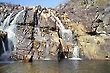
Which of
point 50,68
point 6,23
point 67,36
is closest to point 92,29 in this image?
point 67,36

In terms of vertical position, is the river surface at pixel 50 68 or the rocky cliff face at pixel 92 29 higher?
the rocky cliff face at pixel 92 29

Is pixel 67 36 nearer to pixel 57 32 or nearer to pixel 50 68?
pixel 57 32

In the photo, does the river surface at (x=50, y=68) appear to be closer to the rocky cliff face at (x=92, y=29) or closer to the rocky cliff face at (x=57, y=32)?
the rocky cliff face at (x=57, y=32)

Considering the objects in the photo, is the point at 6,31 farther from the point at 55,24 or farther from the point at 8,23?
the point at 55,24

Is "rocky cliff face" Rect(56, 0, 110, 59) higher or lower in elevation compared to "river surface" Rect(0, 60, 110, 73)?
higher

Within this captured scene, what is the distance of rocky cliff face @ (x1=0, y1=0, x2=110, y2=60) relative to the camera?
170ft

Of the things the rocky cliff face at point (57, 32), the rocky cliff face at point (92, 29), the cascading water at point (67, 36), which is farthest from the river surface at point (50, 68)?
the rocky cliff face at point (92, 29)

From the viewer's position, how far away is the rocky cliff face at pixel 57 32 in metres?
51.8

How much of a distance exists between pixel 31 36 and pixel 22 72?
22164 mm

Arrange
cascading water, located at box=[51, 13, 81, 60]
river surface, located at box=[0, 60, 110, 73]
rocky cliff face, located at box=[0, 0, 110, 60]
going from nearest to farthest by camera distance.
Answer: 1. river surface, located at box=[0, 60, 110, 73]
2. rocky cliff face, located at box=[0, 0, 110, 60]
3. cascading water, located at box=[51, 13, 81, 60]

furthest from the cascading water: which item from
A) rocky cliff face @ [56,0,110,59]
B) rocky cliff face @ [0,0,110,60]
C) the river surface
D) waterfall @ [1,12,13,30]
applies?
the river surface

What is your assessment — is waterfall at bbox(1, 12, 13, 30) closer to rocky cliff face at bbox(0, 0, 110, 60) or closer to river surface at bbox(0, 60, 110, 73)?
rocky cliff face at bbox(0, 0, 110, 60)

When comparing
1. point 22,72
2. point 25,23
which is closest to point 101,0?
point 25,23

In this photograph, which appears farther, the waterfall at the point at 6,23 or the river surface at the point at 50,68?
the waterfall at the point at 6,23
